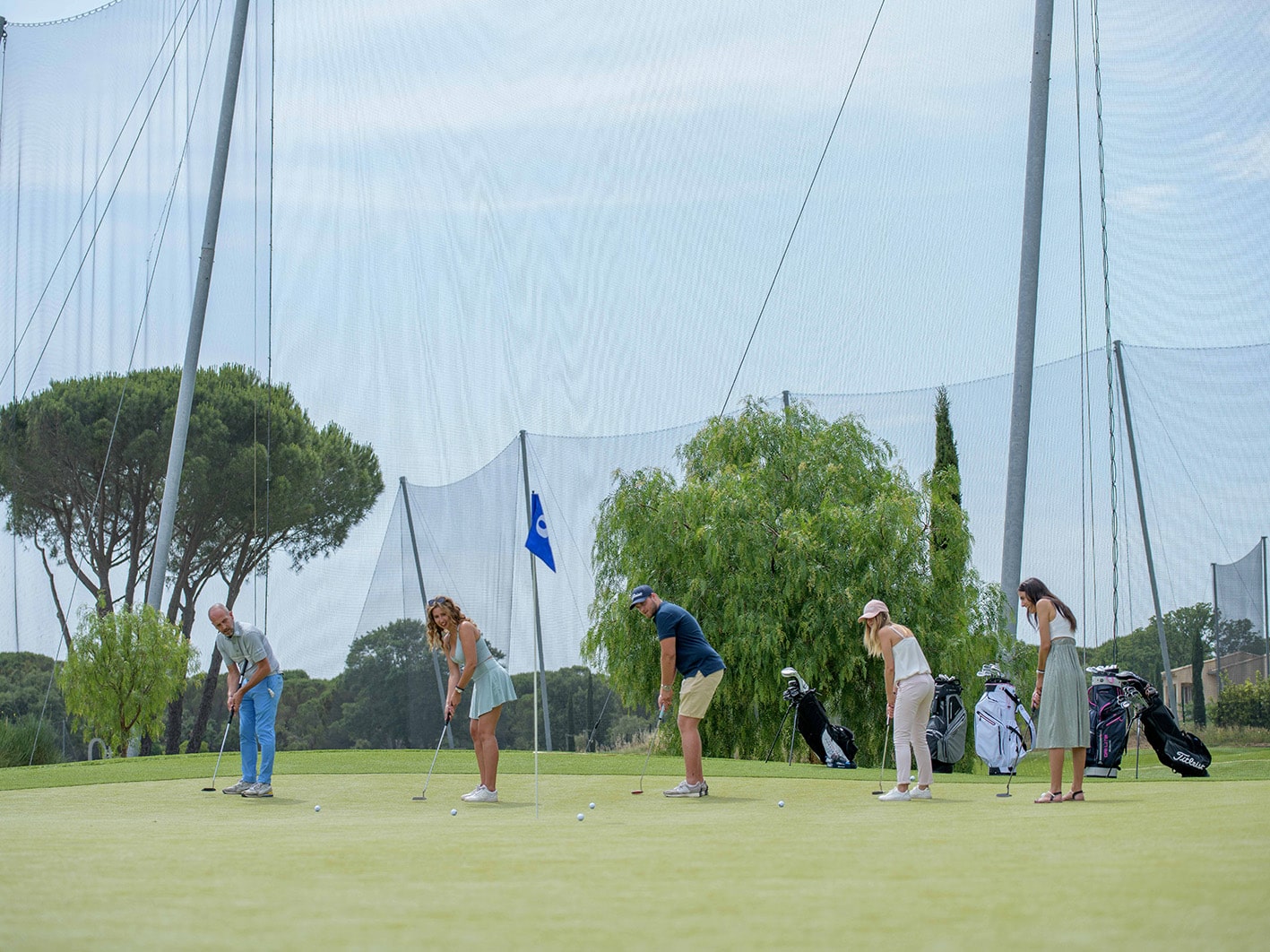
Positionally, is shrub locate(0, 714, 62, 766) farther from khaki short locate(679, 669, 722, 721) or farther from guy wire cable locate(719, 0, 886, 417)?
khaki short locate(679, 669, 722, 721)

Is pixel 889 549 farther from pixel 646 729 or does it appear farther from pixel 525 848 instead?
pixel 525 848

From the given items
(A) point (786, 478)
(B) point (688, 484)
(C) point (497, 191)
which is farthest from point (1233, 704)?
(C) point (497, 191)

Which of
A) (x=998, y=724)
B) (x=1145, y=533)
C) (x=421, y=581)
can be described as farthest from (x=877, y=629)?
(x=421, y=581)

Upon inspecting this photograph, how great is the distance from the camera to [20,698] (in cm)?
2002

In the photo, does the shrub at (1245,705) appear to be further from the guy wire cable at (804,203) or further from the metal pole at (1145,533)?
the guy wire cable at (804,203)

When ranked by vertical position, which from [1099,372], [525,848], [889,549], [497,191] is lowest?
[525,848]

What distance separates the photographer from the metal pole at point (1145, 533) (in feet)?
57.1

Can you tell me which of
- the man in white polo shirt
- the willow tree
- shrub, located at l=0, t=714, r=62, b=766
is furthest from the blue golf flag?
shrub, located at l=0, t=714, r=62, b=766

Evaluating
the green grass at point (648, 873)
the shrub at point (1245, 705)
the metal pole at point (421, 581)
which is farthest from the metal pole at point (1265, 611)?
the metal pole at point (421, 581)

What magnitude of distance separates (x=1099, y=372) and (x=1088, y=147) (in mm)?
3420

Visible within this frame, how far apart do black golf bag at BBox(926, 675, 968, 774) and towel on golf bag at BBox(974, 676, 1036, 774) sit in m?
0.30

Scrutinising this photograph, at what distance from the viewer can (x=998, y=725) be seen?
13172mm

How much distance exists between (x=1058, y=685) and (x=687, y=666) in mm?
2538

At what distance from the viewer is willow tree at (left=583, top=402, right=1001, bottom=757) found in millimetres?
16031
